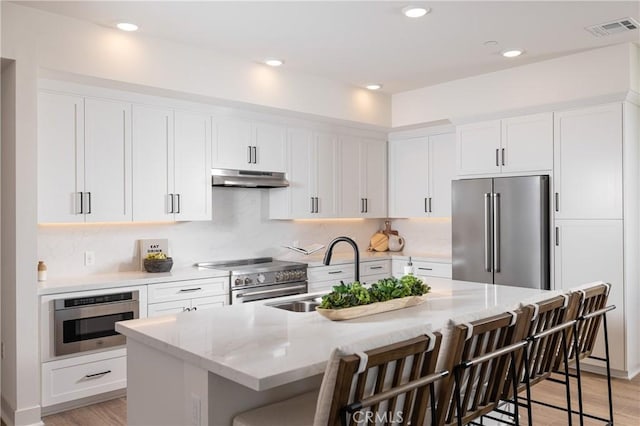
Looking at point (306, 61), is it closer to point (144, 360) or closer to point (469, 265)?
point (469, 265)

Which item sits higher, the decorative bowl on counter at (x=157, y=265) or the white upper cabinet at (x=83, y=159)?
the white upper cabinet at (x=83, y=159)

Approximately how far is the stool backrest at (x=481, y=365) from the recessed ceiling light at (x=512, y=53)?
107 inches

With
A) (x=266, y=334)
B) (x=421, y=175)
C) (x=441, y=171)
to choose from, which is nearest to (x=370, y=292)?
(x=266, y=334)

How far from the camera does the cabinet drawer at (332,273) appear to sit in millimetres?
5141

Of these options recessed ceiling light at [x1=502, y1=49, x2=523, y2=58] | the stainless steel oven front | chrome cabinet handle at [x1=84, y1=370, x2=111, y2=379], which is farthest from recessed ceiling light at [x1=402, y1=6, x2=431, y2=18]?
chrome cabinet handle at [x1=84, y1=370, x2=111, y2=379]

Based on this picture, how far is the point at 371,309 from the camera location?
2670 mm

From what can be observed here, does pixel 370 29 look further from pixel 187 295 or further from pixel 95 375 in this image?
pixel 95 375

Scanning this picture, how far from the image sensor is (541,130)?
468 cm

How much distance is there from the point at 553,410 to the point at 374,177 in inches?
129

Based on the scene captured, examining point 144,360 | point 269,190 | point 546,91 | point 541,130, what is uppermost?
point 546,91

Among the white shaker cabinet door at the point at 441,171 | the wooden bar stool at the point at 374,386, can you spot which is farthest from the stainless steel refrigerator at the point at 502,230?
the wooden bar stool at the point at 374,386

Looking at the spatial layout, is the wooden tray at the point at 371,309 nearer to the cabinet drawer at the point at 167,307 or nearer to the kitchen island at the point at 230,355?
the kitchen island at the point at 230,355

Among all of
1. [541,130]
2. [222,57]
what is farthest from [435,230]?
[222,57]

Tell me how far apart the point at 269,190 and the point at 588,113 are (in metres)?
3.07
